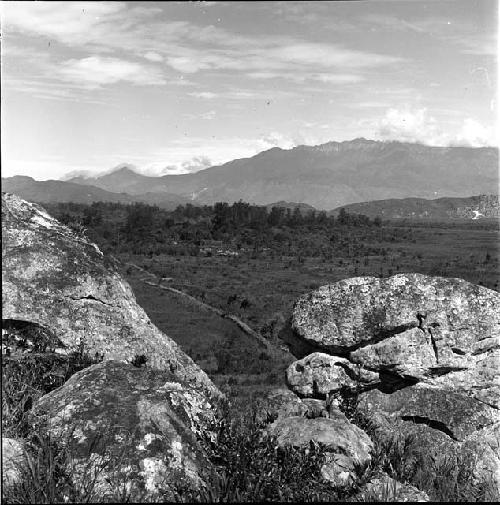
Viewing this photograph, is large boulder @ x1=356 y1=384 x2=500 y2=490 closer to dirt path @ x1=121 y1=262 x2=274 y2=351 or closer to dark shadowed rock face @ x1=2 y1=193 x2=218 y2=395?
dark shadowed rock face @ x1=2 y1=193 x2=218 y2=395

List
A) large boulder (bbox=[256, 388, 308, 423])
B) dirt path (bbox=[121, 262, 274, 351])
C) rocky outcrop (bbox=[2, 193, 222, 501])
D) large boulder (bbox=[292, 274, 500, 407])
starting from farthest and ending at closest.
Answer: dirt path (bbox=[121, 262, 274, 351]) → large boulder (bbox=[292, 274, 500, 407]) → large boulder (bbox=[256, 388, 308, 423]) → rocky outcrop (bbox=[2, 193, 222, 501])

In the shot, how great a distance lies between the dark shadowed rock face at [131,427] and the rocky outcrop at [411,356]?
13.9 ft

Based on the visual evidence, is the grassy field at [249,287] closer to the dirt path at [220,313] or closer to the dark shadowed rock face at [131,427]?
the dirt path at [220,313]

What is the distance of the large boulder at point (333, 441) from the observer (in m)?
6.66

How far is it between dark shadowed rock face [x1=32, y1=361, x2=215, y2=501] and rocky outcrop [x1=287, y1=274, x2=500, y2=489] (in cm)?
424

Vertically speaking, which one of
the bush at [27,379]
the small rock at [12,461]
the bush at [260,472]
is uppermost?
the bush at [27,379]

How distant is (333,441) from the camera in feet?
23.2

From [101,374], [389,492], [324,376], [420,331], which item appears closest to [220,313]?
[324,376]

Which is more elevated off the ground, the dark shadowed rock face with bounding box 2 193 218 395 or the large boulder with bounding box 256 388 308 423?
the dark shadowed rock face with bounding box 2 193 218 395

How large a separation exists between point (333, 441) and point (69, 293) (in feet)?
16.4

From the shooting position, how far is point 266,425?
777 centimetres

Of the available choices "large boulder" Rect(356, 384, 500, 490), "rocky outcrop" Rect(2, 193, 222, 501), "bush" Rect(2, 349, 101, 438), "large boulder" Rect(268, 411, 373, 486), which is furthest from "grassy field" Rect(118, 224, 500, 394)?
"large boulder" Rect(268, 411, 373, 486)

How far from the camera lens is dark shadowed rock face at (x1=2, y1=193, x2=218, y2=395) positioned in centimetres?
920

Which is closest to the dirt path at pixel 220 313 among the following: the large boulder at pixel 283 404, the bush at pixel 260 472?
the large boulder at pixel 283 404
